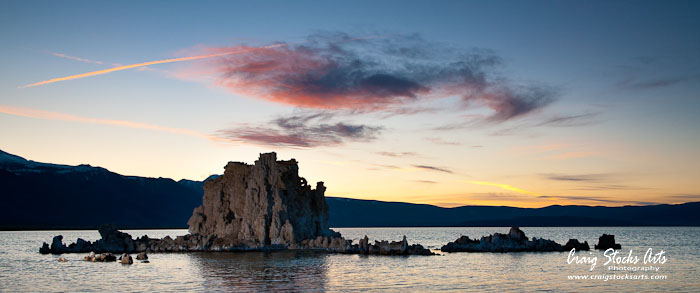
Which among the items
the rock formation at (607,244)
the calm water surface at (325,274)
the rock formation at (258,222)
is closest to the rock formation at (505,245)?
the rock formation at (607,244)

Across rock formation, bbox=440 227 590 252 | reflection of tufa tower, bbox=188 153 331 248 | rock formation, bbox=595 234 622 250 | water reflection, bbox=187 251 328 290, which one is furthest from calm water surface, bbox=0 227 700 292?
rock formation, bbox=595 234 622 250

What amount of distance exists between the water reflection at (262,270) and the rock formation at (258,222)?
2668mm

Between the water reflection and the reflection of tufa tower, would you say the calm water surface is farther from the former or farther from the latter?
the reflection of tufa tower

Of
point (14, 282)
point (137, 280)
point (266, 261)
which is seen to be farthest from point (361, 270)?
point (14, 282)

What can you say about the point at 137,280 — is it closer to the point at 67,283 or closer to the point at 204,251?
the point at 67,283

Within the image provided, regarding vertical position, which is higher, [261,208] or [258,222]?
[261,208]

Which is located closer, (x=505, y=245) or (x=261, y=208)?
(x=261, y=208)

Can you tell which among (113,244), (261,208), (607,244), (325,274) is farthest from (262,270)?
(607,244)

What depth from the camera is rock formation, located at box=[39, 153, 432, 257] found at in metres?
76.1

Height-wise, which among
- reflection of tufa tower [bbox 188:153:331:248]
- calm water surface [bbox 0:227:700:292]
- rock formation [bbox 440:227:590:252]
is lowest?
calm water surface [bbox 0:227:700:292]

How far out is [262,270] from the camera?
5378 cm

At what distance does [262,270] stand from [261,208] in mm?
22705

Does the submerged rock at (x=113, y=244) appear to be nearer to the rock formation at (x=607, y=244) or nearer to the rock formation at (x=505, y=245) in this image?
the rock formation at (x=505, y=245)

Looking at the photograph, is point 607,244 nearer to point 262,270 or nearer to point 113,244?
point 262,270
